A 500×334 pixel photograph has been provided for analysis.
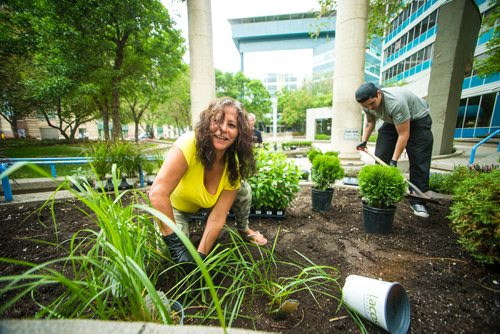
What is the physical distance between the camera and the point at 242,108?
5.57 ft

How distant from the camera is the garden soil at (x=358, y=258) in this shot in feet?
3.96

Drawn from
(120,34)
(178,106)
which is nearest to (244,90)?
(178,106)

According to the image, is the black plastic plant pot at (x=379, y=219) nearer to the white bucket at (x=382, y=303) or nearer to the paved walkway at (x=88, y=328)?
the white bucket at (x=382, y=303)

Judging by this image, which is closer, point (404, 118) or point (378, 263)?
point (378, 263)

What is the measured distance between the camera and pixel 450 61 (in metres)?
6.20

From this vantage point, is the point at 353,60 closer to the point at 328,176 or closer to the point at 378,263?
the point at 328,176

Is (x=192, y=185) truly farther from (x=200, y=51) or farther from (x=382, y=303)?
(x=200, y=51)

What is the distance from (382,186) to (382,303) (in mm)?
1377

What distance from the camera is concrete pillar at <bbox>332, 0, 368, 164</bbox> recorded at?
19.1 feet

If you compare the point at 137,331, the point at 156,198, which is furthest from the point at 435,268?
the point at 156,198

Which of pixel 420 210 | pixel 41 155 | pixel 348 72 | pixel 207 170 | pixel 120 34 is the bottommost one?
pixel 41 155

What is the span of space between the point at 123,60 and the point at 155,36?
193 centimetres

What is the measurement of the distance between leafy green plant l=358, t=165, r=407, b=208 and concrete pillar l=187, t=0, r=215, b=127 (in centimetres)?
491

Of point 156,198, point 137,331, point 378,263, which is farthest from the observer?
point 378,263
